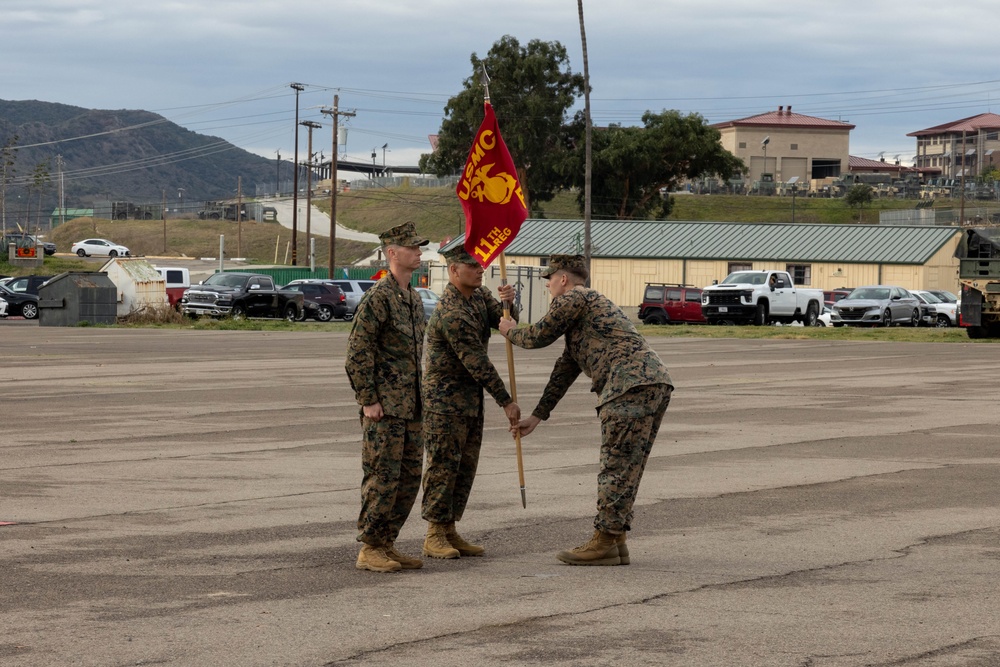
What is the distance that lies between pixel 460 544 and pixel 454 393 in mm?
900

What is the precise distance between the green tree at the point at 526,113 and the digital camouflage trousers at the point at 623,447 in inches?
3317

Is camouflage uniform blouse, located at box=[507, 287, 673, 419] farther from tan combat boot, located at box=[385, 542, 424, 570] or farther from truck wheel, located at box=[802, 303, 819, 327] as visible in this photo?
truck wheel, located at box=[802, 303, 819, 327]

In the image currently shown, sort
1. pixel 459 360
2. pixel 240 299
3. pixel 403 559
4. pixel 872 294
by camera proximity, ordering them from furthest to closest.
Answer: pixel 872 294, pixel 240 299, pixel 459 360, pixel 403 559

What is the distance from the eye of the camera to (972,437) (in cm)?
1473

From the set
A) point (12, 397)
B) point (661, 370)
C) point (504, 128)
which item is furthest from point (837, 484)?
point (504, 128)

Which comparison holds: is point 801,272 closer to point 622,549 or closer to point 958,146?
point 622,549

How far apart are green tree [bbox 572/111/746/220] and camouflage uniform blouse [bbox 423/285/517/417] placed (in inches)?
3274

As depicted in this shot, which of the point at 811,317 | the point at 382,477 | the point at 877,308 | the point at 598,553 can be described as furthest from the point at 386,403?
the point at 877,308

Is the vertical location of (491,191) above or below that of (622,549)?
above

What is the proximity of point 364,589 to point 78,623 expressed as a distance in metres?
1.50

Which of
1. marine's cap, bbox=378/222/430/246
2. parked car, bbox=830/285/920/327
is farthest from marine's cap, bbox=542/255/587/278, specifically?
parked car, bbox=830/285/920/327

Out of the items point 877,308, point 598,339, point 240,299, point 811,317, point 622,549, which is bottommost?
point 622,549

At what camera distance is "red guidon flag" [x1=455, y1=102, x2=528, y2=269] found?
30.9 ft

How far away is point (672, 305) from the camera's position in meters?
51.2
